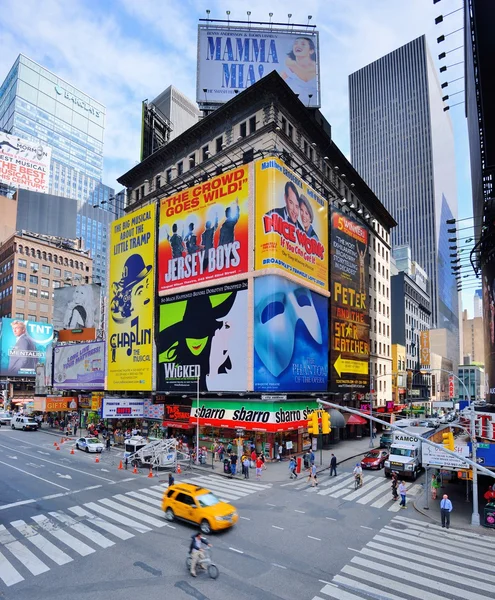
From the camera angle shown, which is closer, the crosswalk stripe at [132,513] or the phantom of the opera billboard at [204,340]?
the crosswalk stripe at [132,513]

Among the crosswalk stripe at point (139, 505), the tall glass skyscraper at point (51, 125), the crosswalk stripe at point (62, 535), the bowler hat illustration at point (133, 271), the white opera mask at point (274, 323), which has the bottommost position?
the crosswalk stripe at point (139, 505)

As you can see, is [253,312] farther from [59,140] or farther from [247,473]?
[59,140]

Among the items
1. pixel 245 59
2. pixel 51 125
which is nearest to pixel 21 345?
pixel 245 59

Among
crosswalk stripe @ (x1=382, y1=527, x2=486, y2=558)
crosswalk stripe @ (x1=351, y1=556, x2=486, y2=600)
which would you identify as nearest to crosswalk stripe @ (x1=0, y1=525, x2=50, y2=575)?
crosswalk stripe @ (x1=351, y1=556, x2=486, y2=600)

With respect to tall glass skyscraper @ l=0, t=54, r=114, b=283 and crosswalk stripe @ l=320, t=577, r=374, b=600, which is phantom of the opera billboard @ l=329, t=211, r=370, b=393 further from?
tall glass skyscraper @ l=0, t=54, r=114, b=283

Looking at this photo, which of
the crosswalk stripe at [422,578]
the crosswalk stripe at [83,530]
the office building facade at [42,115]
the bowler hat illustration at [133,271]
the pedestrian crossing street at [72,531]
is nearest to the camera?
the crosswalk stripe at [422,578]

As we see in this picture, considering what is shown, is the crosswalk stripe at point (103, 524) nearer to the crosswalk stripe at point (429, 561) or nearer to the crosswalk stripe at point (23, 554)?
the crosswalk stripe at point (23, 554)

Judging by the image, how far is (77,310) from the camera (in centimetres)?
6788

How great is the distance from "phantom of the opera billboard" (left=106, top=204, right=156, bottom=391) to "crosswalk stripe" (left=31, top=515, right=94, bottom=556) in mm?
27239

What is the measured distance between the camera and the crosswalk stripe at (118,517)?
1883cm

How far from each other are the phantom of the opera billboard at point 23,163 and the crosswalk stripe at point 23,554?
122 m

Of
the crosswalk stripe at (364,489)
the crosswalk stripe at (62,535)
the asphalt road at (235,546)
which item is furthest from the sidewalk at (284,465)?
the crosswalk stripe at (62,535)

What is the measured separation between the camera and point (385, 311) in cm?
7144

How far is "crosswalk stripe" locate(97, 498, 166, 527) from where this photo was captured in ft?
64.4
